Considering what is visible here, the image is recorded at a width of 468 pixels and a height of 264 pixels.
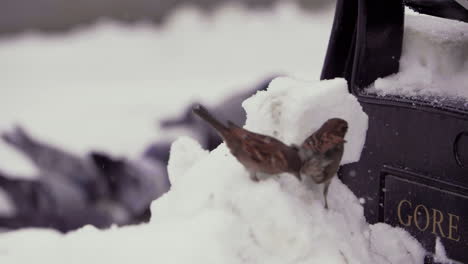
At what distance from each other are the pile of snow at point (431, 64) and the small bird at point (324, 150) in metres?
0.44

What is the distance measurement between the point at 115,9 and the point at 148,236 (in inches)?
151

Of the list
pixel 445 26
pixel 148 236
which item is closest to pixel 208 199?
pixel 148 236

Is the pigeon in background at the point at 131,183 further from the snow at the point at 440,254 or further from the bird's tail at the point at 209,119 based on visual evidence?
the bird's tail at the point at 209,119

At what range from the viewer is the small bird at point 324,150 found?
1.51 meters

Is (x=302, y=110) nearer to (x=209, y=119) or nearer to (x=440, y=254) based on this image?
(x=209, y=119)

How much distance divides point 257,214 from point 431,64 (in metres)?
A: 0.78

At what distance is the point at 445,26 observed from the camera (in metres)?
2.07

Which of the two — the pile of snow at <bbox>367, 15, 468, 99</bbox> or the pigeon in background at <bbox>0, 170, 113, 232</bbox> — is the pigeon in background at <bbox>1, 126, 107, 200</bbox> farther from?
the pile of snow at <bbox>367, 15, 468, 99</bbox>

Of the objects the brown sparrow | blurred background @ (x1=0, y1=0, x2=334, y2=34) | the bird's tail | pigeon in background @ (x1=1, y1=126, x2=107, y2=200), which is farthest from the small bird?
blurred background @ (x1=0, y1=0, x2=334, y2=34)

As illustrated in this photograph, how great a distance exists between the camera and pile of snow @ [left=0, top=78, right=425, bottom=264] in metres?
1.50

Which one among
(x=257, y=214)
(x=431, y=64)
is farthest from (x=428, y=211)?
(x=257, y=214)

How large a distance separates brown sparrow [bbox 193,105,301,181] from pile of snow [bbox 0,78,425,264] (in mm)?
60

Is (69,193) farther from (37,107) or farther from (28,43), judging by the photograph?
(28,43)

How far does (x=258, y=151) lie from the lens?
1.49m
